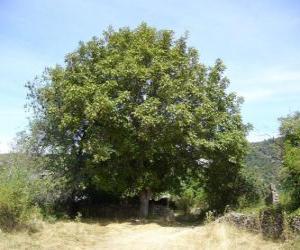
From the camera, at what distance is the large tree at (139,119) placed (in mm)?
23375

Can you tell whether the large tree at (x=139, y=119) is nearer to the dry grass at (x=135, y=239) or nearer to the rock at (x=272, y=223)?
the dry grass at (x=135, y=239)

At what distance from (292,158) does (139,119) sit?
1002 cm

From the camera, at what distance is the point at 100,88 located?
2348 cm

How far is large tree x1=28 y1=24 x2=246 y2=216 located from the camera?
2338cm

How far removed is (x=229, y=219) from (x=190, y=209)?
548 inches

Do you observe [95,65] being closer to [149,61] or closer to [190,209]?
[149,61]

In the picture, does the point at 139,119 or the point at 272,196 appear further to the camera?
the point at 139,119

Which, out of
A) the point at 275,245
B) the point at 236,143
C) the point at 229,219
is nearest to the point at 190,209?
the point at 236,143

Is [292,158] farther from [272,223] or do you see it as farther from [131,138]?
[131,138]

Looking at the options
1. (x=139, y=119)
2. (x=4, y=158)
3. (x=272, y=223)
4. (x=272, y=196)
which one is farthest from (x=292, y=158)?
(x=4, y=158)

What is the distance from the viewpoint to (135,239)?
Result: 18.6 m

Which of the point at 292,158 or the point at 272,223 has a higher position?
the point at 292,158

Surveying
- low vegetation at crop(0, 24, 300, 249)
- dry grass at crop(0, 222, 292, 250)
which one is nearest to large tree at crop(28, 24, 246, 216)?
low vegetation at crop(0, 24, 300, 249)

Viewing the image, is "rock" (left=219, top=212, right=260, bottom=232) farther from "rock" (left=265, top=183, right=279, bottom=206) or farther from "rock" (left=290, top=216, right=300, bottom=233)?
"rock" (left=265, top=183, right=279, bottom=206)
